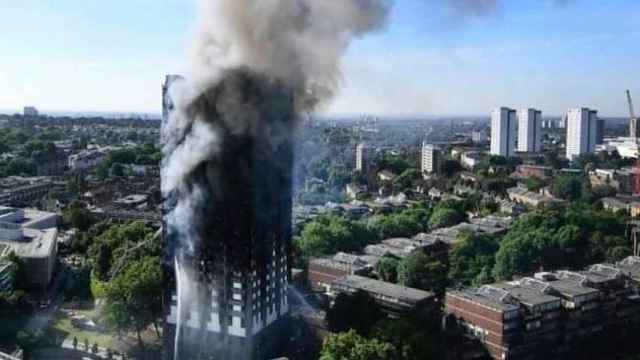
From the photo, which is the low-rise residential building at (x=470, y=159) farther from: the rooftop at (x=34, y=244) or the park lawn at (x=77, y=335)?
the park lawn at (x=77, y=335)

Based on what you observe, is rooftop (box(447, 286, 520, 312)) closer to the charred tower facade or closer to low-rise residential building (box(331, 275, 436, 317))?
low-rise residential building (box(331, 275, 436, 317))

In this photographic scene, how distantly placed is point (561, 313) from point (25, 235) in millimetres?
15224

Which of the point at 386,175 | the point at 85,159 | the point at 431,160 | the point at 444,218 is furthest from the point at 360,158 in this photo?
the point at 444,218

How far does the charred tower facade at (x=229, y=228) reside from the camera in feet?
41.0

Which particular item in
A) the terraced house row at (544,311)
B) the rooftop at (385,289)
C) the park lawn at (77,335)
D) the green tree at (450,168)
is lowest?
the park lawn at (77,335)

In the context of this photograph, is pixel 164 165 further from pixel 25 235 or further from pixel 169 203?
pixel 25 235

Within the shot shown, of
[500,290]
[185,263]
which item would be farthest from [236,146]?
[500,290]

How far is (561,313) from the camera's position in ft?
51.5

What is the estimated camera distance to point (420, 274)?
725 inches

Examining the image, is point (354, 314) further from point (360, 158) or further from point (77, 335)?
point (360, 158)

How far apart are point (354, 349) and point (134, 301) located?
5.20m

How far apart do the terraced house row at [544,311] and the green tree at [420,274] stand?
7.50ft

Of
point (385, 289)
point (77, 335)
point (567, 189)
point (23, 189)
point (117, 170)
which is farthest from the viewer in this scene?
point (117, 170)

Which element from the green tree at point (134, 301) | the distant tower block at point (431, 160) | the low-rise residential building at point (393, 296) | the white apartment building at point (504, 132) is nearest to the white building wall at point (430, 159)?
the distant tower block at point (431, 160)
